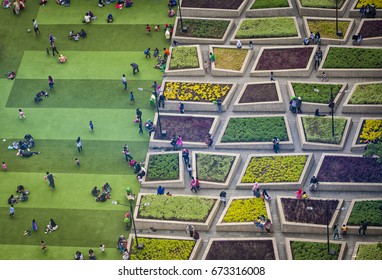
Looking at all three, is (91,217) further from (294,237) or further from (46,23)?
(46,23)

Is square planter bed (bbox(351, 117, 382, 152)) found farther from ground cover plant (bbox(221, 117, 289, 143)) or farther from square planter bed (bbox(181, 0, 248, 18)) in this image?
square planter bed (bbox(181, 0, 248, 18))

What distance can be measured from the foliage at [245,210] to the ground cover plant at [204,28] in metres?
21.2

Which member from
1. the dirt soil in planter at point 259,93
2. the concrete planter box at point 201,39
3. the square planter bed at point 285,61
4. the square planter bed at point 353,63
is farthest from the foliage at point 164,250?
the concrete planter box at point 201,39

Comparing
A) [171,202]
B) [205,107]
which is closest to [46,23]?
[205,107]

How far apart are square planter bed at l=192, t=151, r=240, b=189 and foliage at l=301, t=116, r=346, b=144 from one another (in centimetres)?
620

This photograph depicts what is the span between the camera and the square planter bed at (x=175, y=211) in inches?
3216

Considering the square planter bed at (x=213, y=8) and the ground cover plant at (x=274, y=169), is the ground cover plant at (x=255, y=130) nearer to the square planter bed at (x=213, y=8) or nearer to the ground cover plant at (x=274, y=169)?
the ground cover plant at (x=274, y=169)

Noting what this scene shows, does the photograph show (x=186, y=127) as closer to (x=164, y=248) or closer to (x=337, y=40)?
(x=164, y=248)

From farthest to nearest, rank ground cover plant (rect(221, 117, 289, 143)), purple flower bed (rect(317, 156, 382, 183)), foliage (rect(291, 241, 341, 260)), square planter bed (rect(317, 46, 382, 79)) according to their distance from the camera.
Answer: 1. square planter bed (rect(317, 46, 382, 79))
2. ground cover plant (rect(221, 117, 289, 143))
3. purple flower bed (rect(317, 156, 382, 183))
4. foliage (rect(291, 241, 341, 260))

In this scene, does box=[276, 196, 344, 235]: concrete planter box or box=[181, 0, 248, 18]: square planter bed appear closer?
box=[276, 196, 344, 235]: concrete planter box

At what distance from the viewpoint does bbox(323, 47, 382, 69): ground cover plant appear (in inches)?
3693

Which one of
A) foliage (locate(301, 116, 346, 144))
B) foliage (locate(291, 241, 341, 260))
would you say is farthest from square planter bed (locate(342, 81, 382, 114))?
foliage (locate(291, 241, 341, 260))

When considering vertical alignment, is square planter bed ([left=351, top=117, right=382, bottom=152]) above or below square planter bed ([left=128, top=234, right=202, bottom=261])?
above

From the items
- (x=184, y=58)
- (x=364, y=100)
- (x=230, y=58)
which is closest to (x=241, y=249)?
(x=364, y=100)
